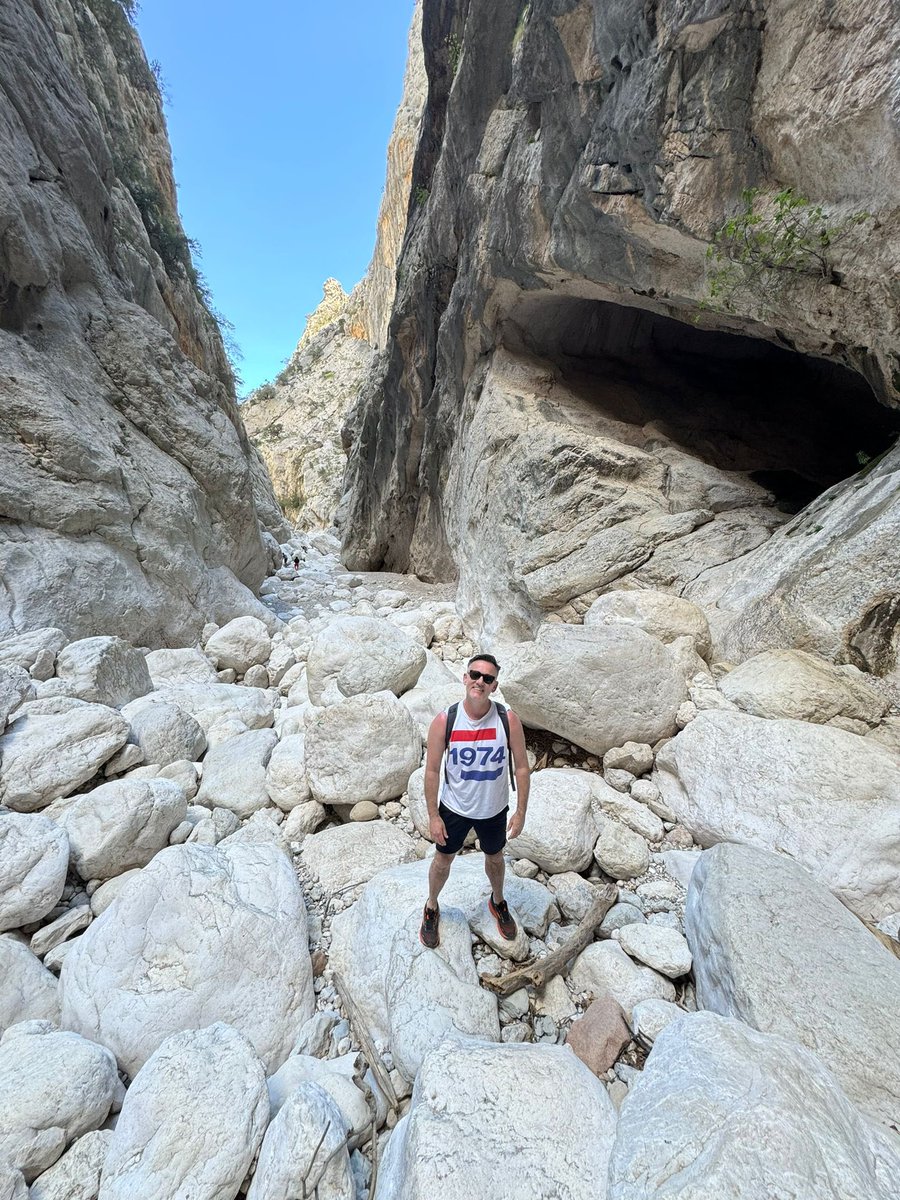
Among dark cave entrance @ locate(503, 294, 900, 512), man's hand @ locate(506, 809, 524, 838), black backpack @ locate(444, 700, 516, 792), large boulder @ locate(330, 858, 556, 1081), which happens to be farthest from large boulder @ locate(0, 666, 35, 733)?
dark cave entrance @ locate(503, 294, 900, 512)

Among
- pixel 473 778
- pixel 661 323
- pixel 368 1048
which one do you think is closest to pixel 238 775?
pixel 368 1048

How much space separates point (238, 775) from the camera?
14.3 feet

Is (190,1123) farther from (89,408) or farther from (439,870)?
(89,408)

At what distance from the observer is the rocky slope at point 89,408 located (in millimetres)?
6539

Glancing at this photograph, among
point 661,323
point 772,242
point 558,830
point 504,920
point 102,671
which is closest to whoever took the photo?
point 504,920

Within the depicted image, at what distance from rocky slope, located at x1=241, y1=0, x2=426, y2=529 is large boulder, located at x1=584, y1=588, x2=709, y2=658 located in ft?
79.6

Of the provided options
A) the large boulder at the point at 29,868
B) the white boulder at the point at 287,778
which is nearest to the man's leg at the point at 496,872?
the white boulder at the point at 287,778

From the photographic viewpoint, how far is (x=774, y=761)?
3.25m

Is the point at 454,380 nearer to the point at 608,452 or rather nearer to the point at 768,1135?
the point at 608,452

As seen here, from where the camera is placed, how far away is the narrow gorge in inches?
72.6

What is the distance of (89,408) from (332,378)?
33.0m

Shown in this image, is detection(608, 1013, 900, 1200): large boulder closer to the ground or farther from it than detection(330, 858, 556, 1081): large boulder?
farther from it

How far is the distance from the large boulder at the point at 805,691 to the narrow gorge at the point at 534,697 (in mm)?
33

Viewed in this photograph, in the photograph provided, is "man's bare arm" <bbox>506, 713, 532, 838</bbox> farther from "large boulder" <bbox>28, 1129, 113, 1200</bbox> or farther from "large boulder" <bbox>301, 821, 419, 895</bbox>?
"large boulder" <bbox>28, 1129, 113, 1200</bbox>
